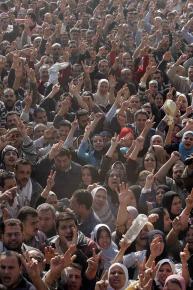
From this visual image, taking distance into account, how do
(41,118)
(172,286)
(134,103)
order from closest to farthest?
(172,286) < (41,118) < (134,103)

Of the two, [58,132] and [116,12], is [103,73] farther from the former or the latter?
[116,12]

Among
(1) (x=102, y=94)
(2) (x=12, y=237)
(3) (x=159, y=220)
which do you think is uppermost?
(2) (x=12, y=237)

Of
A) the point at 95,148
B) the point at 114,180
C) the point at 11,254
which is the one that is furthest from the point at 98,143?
the point at 11,254

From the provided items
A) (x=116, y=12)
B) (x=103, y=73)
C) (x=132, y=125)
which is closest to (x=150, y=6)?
(x=116, y=12)

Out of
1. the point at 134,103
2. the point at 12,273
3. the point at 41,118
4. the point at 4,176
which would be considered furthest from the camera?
the point at 134,103

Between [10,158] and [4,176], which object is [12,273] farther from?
[10,158]

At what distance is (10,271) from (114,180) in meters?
2.95

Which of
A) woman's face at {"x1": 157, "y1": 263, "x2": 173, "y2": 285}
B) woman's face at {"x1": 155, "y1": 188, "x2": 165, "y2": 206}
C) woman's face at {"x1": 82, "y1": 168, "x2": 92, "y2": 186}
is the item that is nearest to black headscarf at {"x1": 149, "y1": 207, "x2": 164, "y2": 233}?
woman's face at {"x1": 155, "y1": 188, "x2": 165, "y2": 206}

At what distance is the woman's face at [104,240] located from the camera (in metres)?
7.92

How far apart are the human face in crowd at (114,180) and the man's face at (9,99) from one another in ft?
Result: 8.95

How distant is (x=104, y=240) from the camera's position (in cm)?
793

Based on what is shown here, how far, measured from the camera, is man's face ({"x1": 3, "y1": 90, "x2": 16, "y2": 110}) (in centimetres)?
1154

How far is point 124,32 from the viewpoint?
15.1 metres

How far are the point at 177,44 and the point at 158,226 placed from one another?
659 cm
